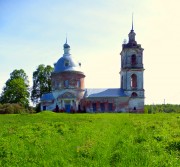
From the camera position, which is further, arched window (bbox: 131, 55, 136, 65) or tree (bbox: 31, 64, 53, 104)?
tree (bbox: 31, 64, 53, 104)

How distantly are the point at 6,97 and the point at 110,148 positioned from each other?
5472 centimetres

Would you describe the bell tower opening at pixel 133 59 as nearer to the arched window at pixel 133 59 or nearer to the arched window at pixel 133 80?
the arched window at pixel 133 59

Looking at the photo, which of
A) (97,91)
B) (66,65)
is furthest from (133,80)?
(66,65)

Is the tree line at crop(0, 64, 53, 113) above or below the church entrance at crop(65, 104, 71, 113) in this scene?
above

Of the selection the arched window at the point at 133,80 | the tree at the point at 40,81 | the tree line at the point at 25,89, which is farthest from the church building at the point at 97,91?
the tree at the point at 40,81

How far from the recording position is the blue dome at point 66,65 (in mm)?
60141

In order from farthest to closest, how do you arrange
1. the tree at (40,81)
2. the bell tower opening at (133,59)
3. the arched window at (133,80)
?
the tree at (40,81) < the bell tower opening at (133,59) < the arched window at (133,80)

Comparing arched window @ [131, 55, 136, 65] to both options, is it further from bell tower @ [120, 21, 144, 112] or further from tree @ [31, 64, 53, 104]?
tree @ [31, 64, 53, 104]

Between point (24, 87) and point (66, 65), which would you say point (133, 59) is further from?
point (24, 87)

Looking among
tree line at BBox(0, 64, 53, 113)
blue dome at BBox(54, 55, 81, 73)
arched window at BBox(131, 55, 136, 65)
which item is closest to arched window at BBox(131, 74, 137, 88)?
arched window at BBox(131, 55, 136, 65)

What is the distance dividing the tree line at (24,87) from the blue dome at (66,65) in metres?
8.17

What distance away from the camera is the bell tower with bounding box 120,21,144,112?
5862 centimetres

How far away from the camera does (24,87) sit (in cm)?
6375

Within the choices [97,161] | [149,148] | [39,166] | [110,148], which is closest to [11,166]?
[39,166]
